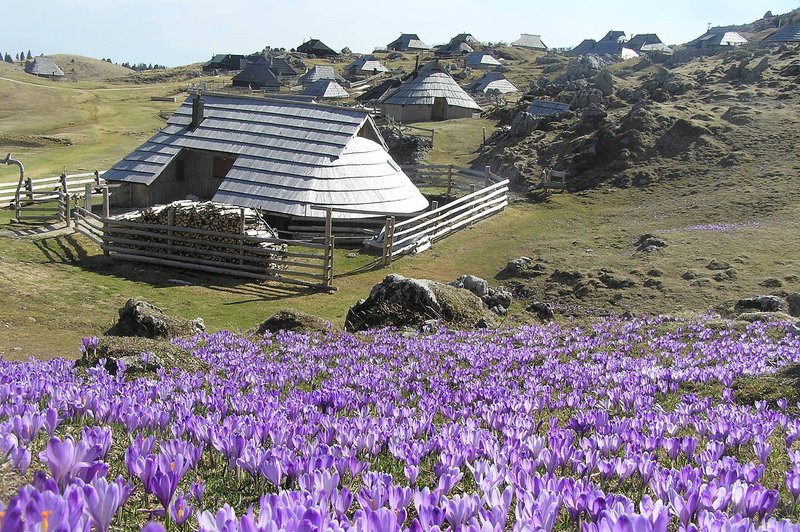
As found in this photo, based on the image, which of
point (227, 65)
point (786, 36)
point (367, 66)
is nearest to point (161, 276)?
point (786, 36)

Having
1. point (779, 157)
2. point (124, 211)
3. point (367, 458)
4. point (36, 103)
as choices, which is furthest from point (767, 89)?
point (36, 103)

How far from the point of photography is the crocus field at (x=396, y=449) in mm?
2361

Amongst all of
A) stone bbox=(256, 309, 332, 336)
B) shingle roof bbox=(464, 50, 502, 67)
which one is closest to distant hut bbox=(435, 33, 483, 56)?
shingle roof bbox=(464, 50, 502, 67)

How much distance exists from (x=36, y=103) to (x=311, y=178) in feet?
229

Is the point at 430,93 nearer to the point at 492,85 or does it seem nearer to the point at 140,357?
the point at 492,85

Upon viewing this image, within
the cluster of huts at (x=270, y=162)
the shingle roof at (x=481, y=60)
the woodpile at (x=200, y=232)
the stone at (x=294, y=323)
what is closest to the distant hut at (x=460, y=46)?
the shingle roof at (x=481, y=60)

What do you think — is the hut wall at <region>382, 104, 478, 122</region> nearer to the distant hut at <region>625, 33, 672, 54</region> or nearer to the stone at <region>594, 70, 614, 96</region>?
the stone at <region>594, 70, 614, 96</region>

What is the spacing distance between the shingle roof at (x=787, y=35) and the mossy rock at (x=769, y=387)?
343ft

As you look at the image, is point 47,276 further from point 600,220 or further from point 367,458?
point 600,220

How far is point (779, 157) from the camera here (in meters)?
36.2

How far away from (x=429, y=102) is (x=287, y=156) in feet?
138

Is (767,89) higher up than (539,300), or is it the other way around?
(767,89)

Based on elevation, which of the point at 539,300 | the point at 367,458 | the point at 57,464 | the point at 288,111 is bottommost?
the point at 539,300

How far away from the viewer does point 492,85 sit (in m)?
91.1
